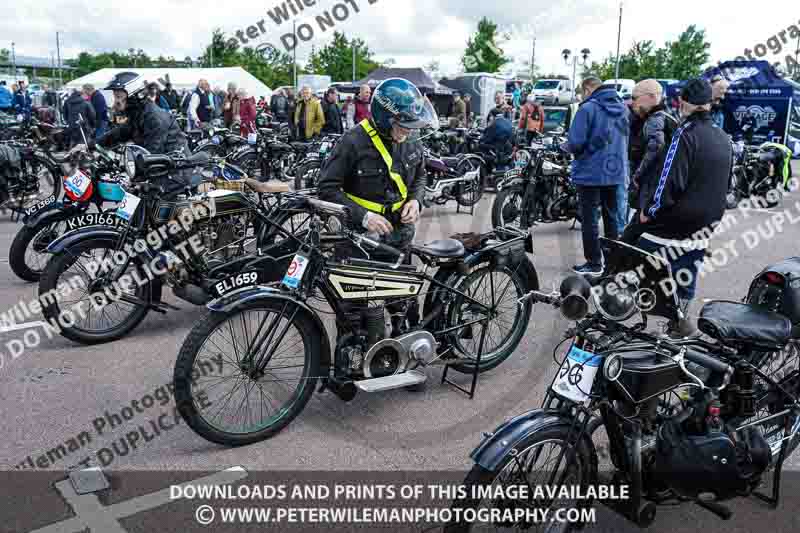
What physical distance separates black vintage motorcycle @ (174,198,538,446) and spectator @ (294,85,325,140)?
33.2ft

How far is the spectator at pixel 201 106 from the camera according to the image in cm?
1825

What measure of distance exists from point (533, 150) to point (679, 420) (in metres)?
6.79

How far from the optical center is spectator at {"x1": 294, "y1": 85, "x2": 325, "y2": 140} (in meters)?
13.8

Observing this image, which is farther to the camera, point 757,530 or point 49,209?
point 49,209

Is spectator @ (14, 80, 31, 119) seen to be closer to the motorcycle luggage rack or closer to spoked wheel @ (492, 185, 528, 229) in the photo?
spoked wheel @ (492, 185, 528, 229)

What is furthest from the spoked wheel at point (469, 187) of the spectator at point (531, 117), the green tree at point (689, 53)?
the green tree at point (689, 53)

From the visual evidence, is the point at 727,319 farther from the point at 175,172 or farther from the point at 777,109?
the point at 777,109

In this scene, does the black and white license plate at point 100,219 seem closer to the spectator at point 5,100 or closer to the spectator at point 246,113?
the spectator at point 246,113

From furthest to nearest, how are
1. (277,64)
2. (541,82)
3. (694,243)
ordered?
(277,64), (541,82), (694,243)

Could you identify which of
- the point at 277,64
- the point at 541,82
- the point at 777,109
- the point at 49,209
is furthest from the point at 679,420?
the point at 277,64

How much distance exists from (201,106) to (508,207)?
11791 millimetres

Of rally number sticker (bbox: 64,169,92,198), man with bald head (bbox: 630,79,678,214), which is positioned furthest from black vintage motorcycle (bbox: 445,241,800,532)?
rally number sticker (bbox: 64,169,92,198)

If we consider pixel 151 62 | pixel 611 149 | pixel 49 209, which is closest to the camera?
pixel 49 209

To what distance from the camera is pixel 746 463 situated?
2.73 metres
